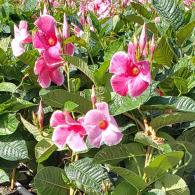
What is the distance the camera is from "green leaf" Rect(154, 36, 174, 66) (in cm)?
159

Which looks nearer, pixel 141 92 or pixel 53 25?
pixel 141 92

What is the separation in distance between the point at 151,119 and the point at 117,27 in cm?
97

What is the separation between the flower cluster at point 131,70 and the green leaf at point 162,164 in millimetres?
196

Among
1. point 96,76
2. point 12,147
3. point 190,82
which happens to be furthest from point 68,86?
point 190,82

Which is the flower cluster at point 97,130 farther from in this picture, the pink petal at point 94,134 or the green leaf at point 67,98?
the green leaf at point 67,98

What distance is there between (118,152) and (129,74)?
291 millimetres

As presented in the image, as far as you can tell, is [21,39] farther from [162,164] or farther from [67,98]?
[162,164]

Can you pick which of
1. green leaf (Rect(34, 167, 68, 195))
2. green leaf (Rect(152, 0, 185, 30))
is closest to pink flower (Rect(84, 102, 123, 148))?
green leaf (Rect(34, 167, 68, 195))

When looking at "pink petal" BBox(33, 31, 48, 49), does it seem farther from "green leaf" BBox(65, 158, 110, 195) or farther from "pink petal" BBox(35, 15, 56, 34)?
"green leaf" BBox(65, 158, 110, 195)

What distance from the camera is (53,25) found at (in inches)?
60.4

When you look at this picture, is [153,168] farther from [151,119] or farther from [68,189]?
[68,189]

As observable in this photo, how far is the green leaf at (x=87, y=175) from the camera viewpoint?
5.19 ft

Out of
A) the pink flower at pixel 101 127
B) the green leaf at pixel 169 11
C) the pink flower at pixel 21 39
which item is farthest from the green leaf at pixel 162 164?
the green leaf at pixel 169 11

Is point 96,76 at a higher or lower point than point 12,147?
higher
